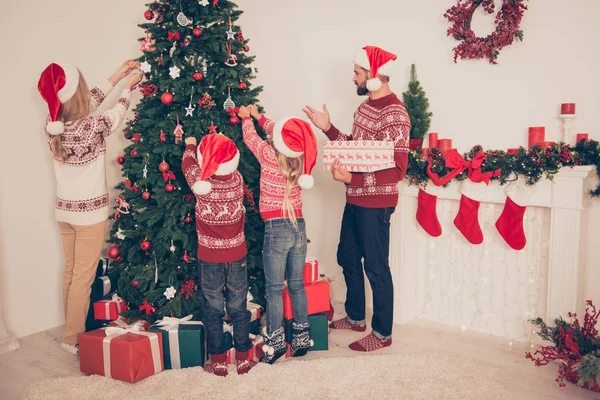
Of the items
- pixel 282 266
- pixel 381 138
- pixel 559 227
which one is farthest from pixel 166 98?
pixel 559 227

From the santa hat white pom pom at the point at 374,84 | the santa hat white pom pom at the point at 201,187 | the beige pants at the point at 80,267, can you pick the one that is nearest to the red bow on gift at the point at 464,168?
the santa hat white pom pom at the point at 374,84

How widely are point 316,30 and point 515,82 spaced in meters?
1.80

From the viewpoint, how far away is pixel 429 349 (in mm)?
3350

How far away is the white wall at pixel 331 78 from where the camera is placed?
3229 millimetres

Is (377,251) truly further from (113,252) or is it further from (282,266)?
(113,252)

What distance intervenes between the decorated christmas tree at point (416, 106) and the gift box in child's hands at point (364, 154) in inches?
26.7

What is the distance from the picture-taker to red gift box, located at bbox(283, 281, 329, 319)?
10.7 feet

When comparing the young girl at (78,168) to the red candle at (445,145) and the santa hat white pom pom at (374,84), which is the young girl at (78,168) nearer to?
the santa hat white pom pom at (374,84)

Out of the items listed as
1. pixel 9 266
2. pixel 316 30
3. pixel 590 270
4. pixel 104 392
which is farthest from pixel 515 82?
pixel 9 266

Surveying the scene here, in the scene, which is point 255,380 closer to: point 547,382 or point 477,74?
point 547,382

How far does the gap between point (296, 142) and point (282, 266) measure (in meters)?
0.82

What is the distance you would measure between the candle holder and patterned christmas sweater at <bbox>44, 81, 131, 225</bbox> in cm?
297

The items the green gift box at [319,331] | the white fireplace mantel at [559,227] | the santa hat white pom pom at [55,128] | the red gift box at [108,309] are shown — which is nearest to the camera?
the santa hat white pom pom at [55,128]

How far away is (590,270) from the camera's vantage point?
10.5ft
